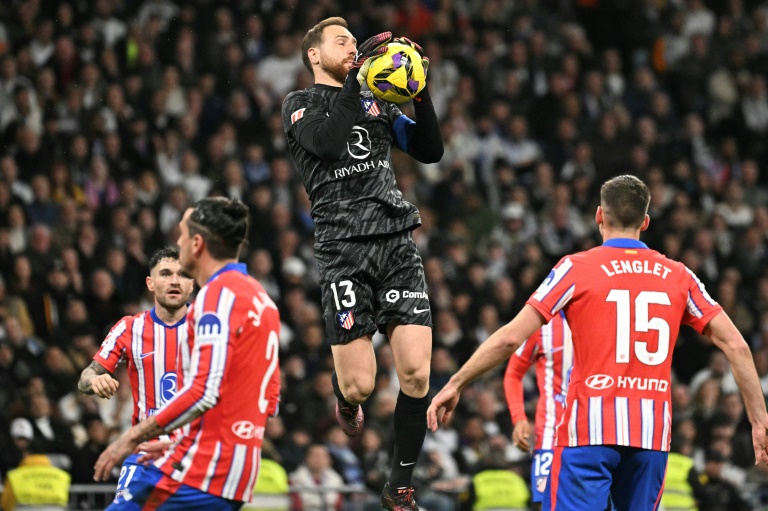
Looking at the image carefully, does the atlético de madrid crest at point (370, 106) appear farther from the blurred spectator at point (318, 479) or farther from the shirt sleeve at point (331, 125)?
the blurred spectator at point (318, 479)

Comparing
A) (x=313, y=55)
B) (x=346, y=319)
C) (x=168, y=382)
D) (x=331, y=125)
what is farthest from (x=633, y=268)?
(x=168, y=382)

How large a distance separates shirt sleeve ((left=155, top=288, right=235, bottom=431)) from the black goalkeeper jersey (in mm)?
2126

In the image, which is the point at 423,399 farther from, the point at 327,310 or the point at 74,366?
the point at 74,366

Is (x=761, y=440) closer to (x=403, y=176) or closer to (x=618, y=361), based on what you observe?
(x=618, y=361)

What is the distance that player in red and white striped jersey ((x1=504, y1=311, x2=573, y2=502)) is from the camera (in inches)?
357

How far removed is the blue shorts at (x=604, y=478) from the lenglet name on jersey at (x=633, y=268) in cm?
93

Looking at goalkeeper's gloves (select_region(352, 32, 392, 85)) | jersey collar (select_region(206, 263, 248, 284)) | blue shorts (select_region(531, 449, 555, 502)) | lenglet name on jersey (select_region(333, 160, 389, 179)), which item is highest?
goalkeeper's gloves (select_region(352, 32, 392, 85))

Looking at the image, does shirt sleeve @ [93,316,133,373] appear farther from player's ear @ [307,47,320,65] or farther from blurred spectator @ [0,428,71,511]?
blurred spectator @ [0,428,71,511]

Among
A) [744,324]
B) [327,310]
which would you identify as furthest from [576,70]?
[327,310]

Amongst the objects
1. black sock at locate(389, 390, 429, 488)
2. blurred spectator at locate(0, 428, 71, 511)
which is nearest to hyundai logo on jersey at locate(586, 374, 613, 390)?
black sock at locate(389, 390, 429, 488)

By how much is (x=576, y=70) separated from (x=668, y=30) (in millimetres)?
2096

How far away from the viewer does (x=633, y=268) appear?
6727mm

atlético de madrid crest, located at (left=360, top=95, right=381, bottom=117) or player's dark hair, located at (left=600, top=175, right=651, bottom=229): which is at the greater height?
atlético de madrid crest, located at (left=360, top=95, right=381, bottom=117)

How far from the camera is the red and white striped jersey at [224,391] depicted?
5.65 m
